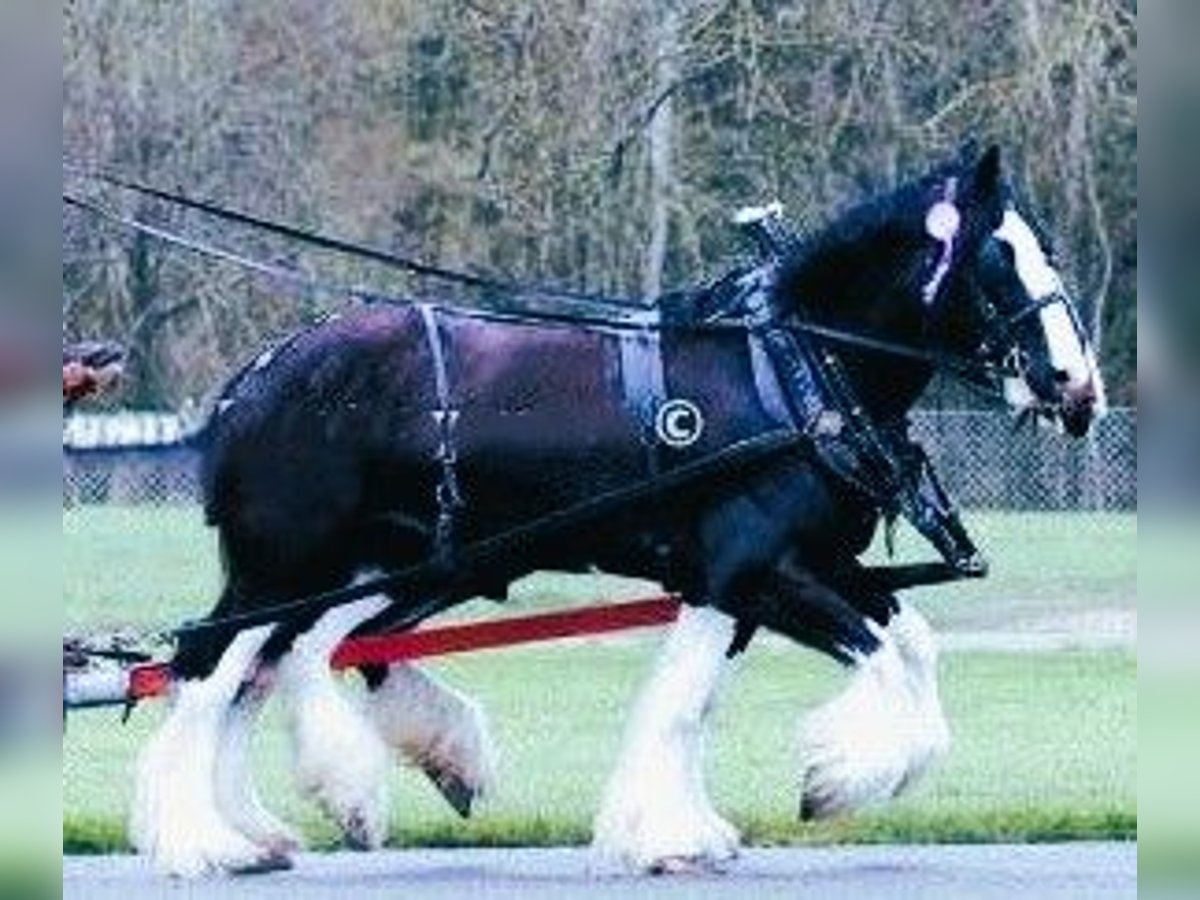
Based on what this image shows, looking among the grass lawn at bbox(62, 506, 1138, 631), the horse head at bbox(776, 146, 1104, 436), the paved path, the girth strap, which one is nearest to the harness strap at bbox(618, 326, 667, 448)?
the girth strap

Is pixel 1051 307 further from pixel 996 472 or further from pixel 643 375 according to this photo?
pixel 996 472

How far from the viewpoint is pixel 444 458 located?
690 cm

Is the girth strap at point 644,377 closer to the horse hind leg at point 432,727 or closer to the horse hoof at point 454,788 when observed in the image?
the horse hind leg at point 432,727

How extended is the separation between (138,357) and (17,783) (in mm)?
11948

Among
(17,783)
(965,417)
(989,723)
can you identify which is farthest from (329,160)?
(17,783)

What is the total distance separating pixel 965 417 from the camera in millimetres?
14531

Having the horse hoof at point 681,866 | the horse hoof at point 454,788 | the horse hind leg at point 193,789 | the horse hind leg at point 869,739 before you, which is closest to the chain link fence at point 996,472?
the horse hoof at point 454,788

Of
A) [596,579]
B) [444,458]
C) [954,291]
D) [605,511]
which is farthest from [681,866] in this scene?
[596,579]

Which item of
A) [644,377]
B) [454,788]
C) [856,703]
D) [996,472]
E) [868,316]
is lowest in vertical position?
[454,788]

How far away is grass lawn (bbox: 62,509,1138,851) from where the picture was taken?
8.20 meters

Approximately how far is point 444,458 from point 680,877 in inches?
40.5

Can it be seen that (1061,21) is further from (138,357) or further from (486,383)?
(486,383)

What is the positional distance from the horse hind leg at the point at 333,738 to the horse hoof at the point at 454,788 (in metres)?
0.18

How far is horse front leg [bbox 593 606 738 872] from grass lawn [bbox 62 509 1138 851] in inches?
29.1
